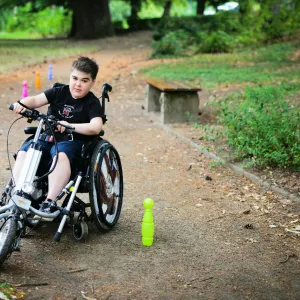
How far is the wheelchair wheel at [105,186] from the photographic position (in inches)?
204

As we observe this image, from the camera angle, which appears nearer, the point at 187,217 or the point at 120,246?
the point at 120,246

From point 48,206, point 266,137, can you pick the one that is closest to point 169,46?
point 266,137

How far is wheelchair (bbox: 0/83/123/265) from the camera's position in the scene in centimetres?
450

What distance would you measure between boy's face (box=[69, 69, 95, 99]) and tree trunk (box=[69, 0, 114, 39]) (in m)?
27.5

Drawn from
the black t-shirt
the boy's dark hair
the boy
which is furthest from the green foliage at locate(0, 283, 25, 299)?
the boy's dark hair

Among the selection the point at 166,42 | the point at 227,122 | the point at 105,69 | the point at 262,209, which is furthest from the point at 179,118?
the point at 166,42

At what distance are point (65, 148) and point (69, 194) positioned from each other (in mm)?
391

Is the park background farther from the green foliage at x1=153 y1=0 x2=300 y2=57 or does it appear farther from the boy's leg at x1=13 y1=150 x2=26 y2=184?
the boy's leg at x1=13 y1=150 x2=26 y2=184

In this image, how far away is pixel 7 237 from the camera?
434 centimetres

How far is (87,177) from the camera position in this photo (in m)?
5.18

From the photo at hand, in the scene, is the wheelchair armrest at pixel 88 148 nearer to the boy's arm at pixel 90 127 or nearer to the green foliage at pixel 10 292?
the boy's arm at pixel 90 127

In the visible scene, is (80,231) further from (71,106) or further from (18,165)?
(71,106)

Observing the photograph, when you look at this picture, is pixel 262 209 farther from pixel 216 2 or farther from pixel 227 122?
pixel 216 2

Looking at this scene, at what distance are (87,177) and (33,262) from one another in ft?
2.77
